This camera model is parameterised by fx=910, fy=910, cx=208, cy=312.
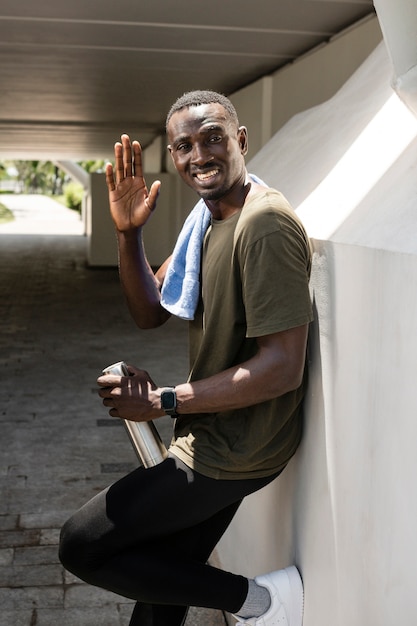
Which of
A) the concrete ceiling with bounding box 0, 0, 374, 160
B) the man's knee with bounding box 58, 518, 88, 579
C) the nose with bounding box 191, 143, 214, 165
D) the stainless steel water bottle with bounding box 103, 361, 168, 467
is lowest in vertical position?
the man's knee with bounding box 58, 518, 88, 579

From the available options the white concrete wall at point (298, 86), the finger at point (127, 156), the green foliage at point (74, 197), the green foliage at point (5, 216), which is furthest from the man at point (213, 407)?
the green foliage at point (74, 197)

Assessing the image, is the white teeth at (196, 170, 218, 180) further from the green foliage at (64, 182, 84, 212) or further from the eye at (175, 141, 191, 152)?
the green foliage at (64, 182, 84, 212)

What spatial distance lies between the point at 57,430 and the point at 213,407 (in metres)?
4.29

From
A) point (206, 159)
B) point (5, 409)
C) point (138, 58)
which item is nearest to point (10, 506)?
point (5, 409)

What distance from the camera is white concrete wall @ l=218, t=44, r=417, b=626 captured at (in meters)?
2.07

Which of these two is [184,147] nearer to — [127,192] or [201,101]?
[201,101]

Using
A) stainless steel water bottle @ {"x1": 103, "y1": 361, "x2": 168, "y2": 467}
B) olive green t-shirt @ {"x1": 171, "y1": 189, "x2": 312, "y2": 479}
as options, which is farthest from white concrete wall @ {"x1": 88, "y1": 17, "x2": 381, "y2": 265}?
stainless steel water bottle @ {"x1": 103, "y1": 361, "x2": 168, "y2": 467}

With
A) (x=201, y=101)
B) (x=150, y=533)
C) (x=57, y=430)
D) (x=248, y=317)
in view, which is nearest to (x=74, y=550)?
(x=150, y=533)

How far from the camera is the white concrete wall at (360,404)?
2.07 m

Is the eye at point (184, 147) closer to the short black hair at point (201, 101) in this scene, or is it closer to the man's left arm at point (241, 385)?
the short black hair at point (201, 101)

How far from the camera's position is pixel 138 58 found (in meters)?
9.69

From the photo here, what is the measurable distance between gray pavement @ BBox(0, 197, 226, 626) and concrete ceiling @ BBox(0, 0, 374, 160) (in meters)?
3.07

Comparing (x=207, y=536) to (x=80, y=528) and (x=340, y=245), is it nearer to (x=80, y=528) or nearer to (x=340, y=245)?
(x=80, y=528)

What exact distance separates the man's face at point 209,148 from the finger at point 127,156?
0.34 metres
